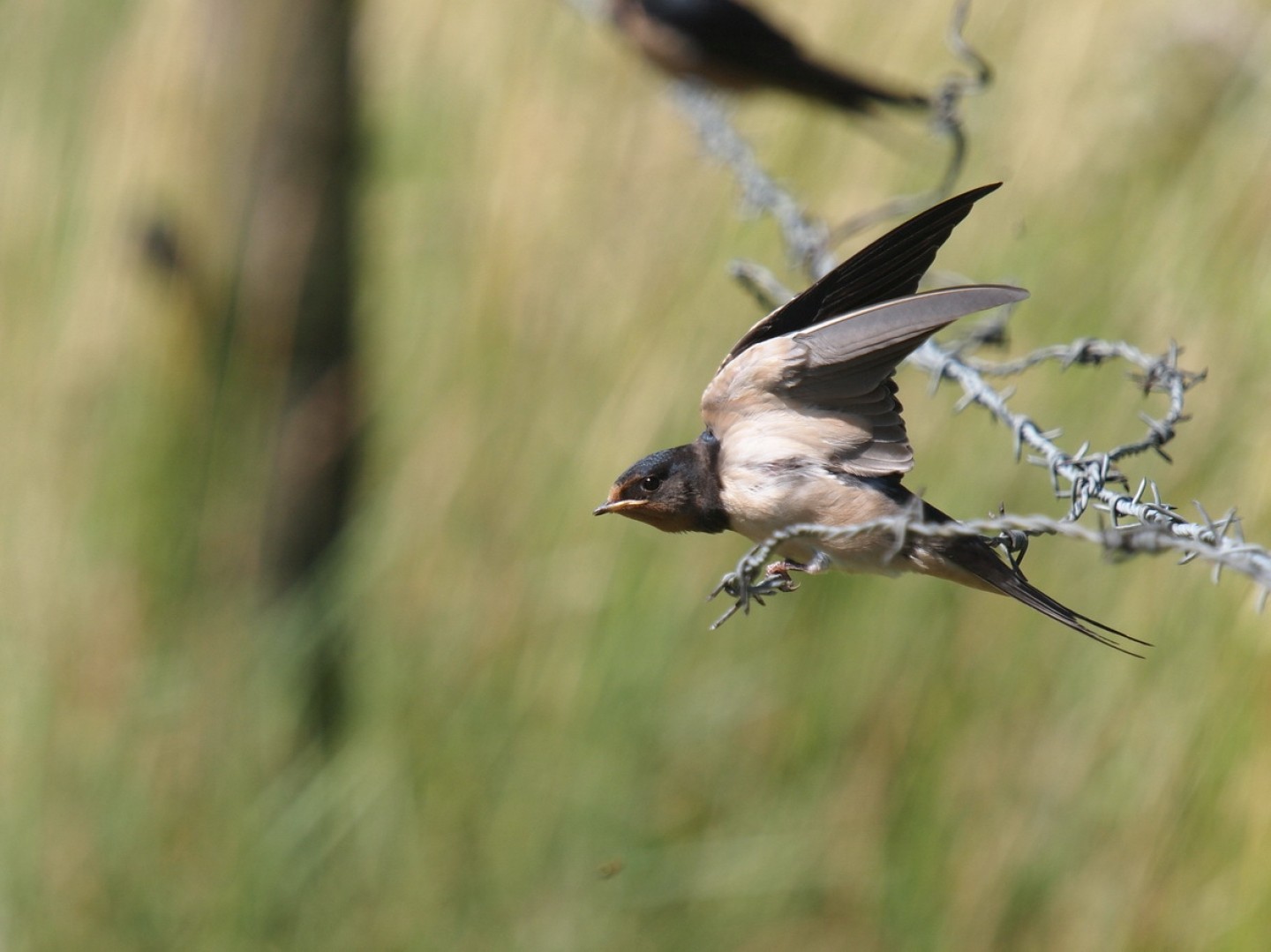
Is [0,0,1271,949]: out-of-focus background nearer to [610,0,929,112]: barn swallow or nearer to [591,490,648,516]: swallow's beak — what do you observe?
[610,0,929,112]: barn swallow

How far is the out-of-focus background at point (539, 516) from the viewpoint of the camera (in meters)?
1.89

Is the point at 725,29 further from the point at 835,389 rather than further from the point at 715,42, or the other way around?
the point at 835,389

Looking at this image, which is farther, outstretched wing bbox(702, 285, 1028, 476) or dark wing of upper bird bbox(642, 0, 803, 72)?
dark wing of upper bird bbox(642, 0, 803, 72)

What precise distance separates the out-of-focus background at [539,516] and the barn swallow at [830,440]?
1.87 feet

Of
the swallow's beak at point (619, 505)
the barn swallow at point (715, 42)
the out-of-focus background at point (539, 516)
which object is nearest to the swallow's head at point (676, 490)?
the swallow's beak at point (619, 505)

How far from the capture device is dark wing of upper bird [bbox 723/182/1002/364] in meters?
1.10

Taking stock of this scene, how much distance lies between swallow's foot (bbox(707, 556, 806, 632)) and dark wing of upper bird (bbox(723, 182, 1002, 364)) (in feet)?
0.71

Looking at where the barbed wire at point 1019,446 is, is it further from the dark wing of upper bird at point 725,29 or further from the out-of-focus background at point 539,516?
the dark wing of upper bird at point 725,29

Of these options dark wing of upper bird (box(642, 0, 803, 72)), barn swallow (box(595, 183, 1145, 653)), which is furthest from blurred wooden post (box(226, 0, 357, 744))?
barn swallow (box(595, 183, 1145, 653))

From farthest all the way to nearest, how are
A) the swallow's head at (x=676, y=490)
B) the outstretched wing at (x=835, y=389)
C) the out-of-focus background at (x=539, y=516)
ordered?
the out-of-focus background at (x=539, y=516) → the swallow's head at (x=676, y=490) → the outstretched wing at (x=835, y=389)

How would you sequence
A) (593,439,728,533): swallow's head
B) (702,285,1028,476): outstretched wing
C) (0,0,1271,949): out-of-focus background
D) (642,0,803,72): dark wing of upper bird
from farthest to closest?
(642,0,803,72): dark wing of upper bird, (0,0,1271,949): out-of-focus background, (593,439,728,533): swallow's head, (702,285,1028,476): outstretched wing

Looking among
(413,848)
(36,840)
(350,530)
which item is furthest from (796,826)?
(36,840)

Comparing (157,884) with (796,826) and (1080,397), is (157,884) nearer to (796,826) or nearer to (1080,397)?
(796,826)

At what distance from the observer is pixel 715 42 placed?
130 inches
